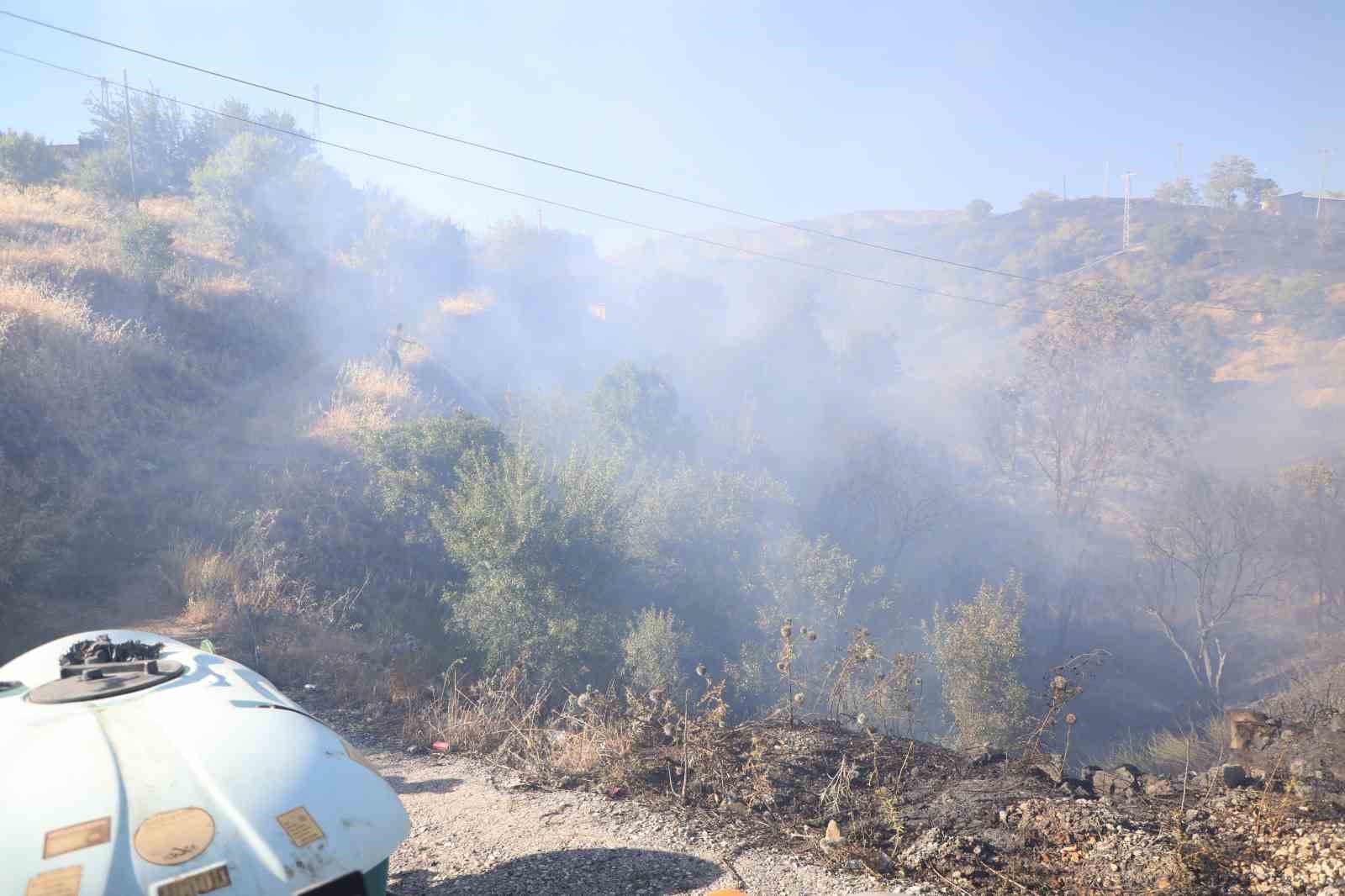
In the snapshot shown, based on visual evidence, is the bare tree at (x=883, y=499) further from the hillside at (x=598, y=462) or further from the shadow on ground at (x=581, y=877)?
the shadow on ground at (x=581, y=877)

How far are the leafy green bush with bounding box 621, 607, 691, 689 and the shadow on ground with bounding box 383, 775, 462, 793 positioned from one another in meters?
9.06

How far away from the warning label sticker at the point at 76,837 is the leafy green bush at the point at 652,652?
43.2ft

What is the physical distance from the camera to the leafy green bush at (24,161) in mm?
31422

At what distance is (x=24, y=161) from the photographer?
32.4m

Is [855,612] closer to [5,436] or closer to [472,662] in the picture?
[472,662]

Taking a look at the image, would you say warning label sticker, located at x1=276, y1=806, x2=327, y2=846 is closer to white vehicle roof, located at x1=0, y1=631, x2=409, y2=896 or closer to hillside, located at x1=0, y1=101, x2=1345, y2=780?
white vehicle roof, located at x1=0, y1=631, x2=409, y2=896

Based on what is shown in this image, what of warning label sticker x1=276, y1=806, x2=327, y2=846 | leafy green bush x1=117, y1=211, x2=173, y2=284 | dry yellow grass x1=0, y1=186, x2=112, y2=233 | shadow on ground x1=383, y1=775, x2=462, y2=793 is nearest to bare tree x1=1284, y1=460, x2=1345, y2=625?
shadow on ground x1=383, y1=775, x2=462, y2=793

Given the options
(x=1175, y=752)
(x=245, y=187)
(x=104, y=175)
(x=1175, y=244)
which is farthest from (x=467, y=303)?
(x=1175, y=244)

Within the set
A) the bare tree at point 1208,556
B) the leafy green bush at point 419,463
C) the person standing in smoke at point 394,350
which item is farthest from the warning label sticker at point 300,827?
the bare tree at point 1208,556

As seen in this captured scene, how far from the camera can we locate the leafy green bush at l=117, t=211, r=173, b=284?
23.0 m

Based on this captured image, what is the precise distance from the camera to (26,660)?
3.95 meters

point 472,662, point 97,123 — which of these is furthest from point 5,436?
point 97,123

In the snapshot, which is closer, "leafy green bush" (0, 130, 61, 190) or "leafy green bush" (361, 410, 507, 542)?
"leafy green bush" (361, 410, 507, 542)

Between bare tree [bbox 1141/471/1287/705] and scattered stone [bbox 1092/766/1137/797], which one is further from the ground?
scattered stone [bbox 1092/766/1137/797]
